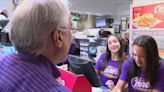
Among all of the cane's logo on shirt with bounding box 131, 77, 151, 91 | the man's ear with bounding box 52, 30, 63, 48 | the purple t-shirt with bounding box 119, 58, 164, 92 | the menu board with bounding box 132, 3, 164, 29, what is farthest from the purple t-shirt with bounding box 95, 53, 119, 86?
the man's ear with bounding box 52, 30, 63, 48

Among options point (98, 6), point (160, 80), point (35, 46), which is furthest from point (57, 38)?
point (98, 6)

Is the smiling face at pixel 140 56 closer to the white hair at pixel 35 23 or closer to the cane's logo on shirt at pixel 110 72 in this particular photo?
the cane's logo on shirt at pixel 110 72

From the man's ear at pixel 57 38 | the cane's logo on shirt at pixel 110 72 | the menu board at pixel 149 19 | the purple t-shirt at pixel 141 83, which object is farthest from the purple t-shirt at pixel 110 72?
the man's ear at pixel 57 38

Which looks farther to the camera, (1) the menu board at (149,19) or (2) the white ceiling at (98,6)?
(2) the white ceiling at (98,6)

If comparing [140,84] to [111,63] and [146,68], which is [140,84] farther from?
[111,63]

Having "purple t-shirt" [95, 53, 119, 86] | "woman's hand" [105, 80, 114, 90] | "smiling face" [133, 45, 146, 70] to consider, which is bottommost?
"woman's hand" [105, 80, 114, 90]

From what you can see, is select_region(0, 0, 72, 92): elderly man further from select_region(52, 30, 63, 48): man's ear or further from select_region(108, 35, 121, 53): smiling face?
select_region(108, 35, 121, 53): smiling face

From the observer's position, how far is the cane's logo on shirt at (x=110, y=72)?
2.46 meters

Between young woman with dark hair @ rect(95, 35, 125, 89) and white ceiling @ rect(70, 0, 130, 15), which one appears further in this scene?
white ceiling @ rect(70, 0, 130, 15)

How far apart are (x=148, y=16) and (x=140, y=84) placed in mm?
1558

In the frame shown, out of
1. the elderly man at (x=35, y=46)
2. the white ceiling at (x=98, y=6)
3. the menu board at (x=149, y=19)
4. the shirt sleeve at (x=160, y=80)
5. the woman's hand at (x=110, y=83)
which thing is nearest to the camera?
the elderly man at (x=35, y=46)

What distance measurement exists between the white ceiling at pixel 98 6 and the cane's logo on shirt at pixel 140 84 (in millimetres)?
5714

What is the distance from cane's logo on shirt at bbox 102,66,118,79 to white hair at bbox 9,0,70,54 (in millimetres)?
1856

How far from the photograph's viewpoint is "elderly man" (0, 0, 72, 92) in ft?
2.07
